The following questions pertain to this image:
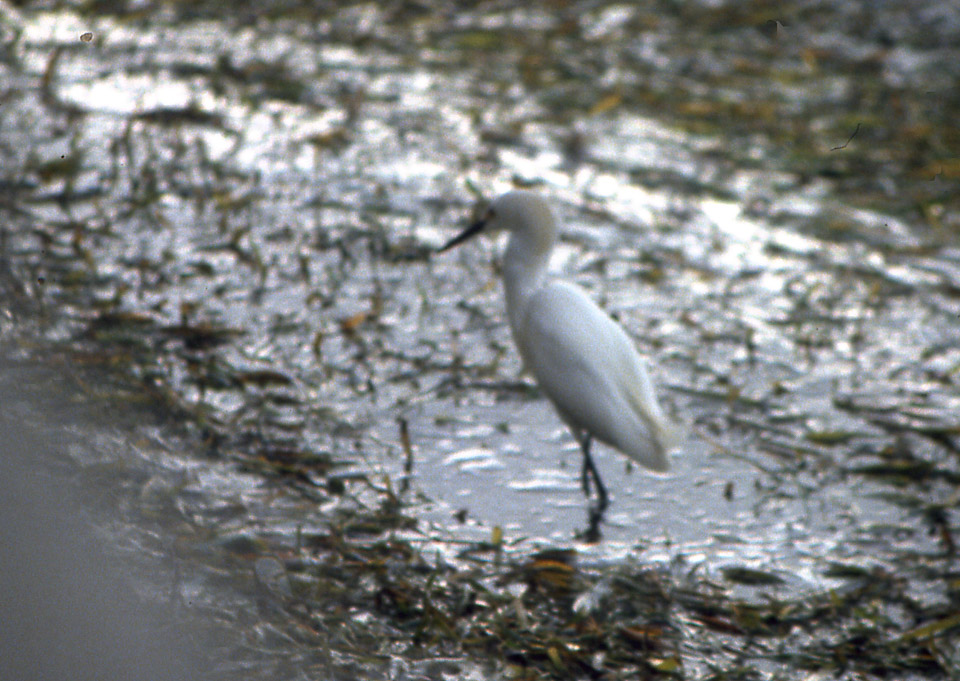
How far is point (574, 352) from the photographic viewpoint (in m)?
2.99

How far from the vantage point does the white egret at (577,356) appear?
2896 millimetres

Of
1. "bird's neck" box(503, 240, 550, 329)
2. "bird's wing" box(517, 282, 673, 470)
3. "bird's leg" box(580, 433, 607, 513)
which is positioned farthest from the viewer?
"bird's neck" box(503, 240, 550, 329)

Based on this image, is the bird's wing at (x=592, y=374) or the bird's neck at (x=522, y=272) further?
the bird's neck at (x=522, y=272)

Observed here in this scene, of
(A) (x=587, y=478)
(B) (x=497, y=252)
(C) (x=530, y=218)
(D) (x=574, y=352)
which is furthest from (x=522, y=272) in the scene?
(B) (x=497, y=252)

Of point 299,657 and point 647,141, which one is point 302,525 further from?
point 647,141

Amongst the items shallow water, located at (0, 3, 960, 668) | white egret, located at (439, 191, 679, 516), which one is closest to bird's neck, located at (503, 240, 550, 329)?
white egret, located at (439, 191, 679, 516)

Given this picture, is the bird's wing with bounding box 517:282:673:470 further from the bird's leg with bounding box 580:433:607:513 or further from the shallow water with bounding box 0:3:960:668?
the shallow water with bounding box 0:3:960:668

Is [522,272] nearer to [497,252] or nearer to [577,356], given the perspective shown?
[577,356]

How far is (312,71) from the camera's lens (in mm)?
5578

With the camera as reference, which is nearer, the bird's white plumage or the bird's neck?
the bird's white plumage

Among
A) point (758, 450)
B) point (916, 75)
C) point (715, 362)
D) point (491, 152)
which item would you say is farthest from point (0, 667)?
point (916, 75)

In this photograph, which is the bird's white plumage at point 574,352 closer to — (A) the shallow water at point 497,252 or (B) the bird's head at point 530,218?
(B) the bird's head at point 530,218

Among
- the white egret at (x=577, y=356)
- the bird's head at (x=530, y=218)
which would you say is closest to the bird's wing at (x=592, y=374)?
the white egret at (x=577, y=356)

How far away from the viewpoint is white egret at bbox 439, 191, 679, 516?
2896 millimetres
